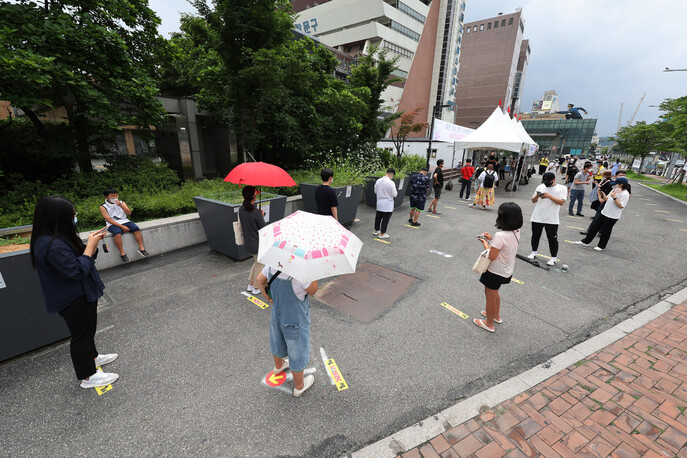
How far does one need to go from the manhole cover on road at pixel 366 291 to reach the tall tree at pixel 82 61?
668cm

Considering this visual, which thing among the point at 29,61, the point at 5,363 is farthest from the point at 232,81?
the point at 5,363

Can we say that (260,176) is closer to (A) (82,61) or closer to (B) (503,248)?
(B) (503,248)

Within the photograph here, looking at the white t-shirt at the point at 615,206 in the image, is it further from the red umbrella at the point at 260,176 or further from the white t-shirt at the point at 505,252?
the red umbrella at the point at 260,176

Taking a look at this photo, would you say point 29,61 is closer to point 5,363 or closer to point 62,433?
point 5,363

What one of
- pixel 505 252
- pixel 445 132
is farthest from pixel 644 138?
pixel 505 252

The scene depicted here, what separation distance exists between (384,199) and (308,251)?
18.2 feet

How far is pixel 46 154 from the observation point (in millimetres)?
6930

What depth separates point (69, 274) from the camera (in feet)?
7.98

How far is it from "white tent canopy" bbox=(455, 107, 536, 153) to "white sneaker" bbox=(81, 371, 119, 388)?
1478 cm

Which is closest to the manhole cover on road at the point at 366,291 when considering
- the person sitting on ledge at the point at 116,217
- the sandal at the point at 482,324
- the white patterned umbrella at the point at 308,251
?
the sandal at the point at 482,324

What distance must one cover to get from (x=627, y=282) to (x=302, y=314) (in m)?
6.77

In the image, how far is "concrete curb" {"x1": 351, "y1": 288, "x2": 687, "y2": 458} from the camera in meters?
2.40

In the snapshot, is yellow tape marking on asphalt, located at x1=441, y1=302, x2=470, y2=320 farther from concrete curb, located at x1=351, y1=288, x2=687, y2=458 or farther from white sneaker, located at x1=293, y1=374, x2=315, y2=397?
white sneaker, located at x1=293, y1=374, x2=315, y2=397

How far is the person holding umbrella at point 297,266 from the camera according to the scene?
79.4 inches
